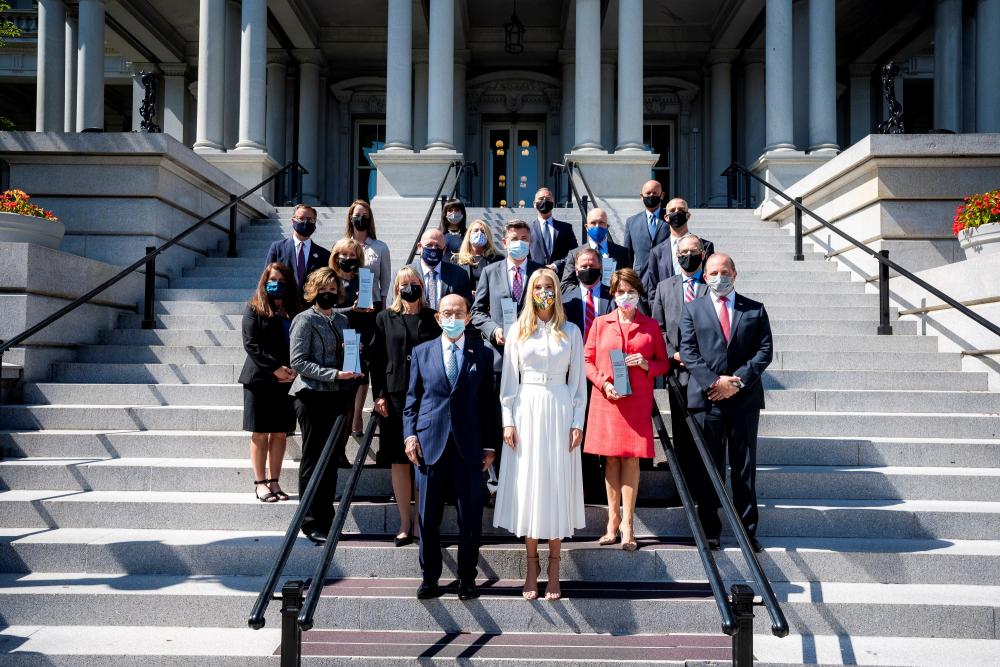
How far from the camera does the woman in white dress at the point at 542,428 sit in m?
5.18

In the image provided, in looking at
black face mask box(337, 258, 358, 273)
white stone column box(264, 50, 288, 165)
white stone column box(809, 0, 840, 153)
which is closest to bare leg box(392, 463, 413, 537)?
black face mask box(337, 258, 358, 273)

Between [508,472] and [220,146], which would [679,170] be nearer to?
[220,146]

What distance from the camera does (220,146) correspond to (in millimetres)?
17047

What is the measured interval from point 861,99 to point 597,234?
21.1 metres

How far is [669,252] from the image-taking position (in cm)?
729

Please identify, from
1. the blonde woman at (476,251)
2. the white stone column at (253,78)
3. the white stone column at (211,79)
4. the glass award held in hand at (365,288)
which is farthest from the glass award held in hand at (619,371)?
the white stone column at (211,79)

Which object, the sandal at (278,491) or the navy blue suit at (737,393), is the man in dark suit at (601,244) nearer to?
the navy blue suit at (737,393)

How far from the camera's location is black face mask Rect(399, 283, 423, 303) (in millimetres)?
5977

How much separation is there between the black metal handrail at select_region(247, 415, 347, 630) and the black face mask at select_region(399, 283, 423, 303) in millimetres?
1047

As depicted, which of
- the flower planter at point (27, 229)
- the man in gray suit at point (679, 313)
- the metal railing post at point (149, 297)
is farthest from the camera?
the metal railing post at point (149, 297)

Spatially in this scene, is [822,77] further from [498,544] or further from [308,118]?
[498,544]

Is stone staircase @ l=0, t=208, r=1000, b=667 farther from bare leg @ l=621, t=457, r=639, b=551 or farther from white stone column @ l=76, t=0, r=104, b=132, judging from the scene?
white stone column @ l=76, t=0, r=104, b=132

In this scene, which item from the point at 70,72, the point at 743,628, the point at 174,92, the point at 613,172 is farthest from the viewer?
the point at 174,92

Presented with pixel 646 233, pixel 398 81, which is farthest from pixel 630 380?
pixel 398 81
